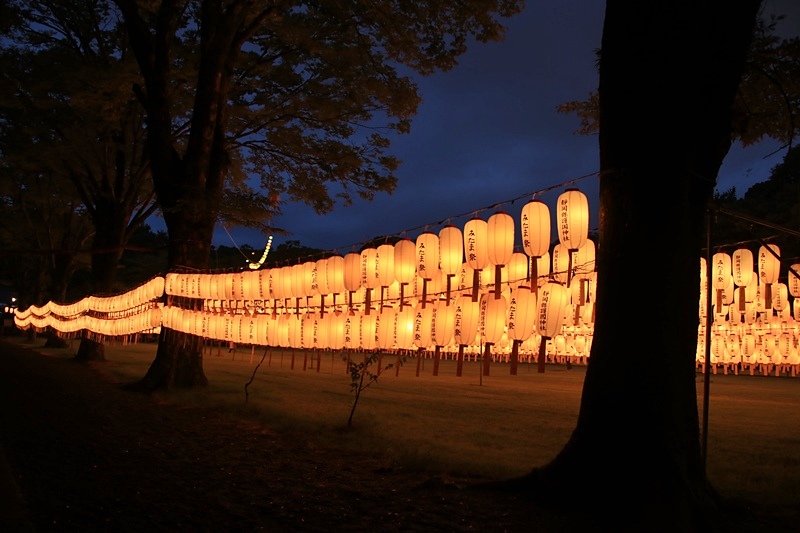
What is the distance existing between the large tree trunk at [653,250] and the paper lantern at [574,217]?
7.10 feet

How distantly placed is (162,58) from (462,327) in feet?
30.9

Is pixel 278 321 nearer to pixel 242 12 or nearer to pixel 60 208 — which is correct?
pixel 242 12

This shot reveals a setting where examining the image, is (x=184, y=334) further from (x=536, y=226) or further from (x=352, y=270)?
(x=536, y=226)

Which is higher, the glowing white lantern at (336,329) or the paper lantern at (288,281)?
the paper lantern at (288,281)

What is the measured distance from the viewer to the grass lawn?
6.73 metres

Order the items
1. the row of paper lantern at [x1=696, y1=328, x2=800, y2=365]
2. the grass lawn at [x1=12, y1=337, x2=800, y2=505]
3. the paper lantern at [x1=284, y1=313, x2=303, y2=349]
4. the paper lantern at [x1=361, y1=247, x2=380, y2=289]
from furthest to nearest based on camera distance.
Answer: the row of paper lantern at [x1=696, y1=328, x2=800, y2=365]
the paper lantern at [x1=284, y1=313, x2=303, y2=349]
the paper lantern at [x1=361, y1=247, x2=380, y2=289]
the grass lawn at [x1=12, y1=337, x2=800, y2=505]

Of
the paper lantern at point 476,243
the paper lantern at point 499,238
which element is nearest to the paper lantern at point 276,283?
the paper lantern at point 476,243

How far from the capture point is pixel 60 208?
27.5m

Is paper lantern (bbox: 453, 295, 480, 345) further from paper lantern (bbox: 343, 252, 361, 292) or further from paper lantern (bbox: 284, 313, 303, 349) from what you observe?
paper lantern (bbox: 284, 313, 303, 349)

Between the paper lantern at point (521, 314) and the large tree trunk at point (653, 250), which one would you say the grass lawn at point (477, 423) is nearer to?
the paper lantern at point (521, 314)

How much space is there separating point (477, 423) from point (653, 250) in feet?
20.0

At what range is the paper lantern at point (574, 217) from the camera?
733 centimetres

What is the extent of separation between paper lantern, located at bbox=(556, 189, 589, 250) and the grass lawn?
2.72 m

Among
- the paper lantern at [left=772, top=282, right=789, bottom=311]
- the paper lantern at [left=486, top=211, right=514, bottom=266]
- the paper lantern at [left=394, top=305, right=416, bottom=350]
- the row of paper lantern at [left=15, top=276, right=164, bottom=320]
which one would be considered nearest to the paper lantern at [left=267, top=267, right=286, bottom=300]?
the paper lantern at [left=394, top=305, right=416, bottom=350]
